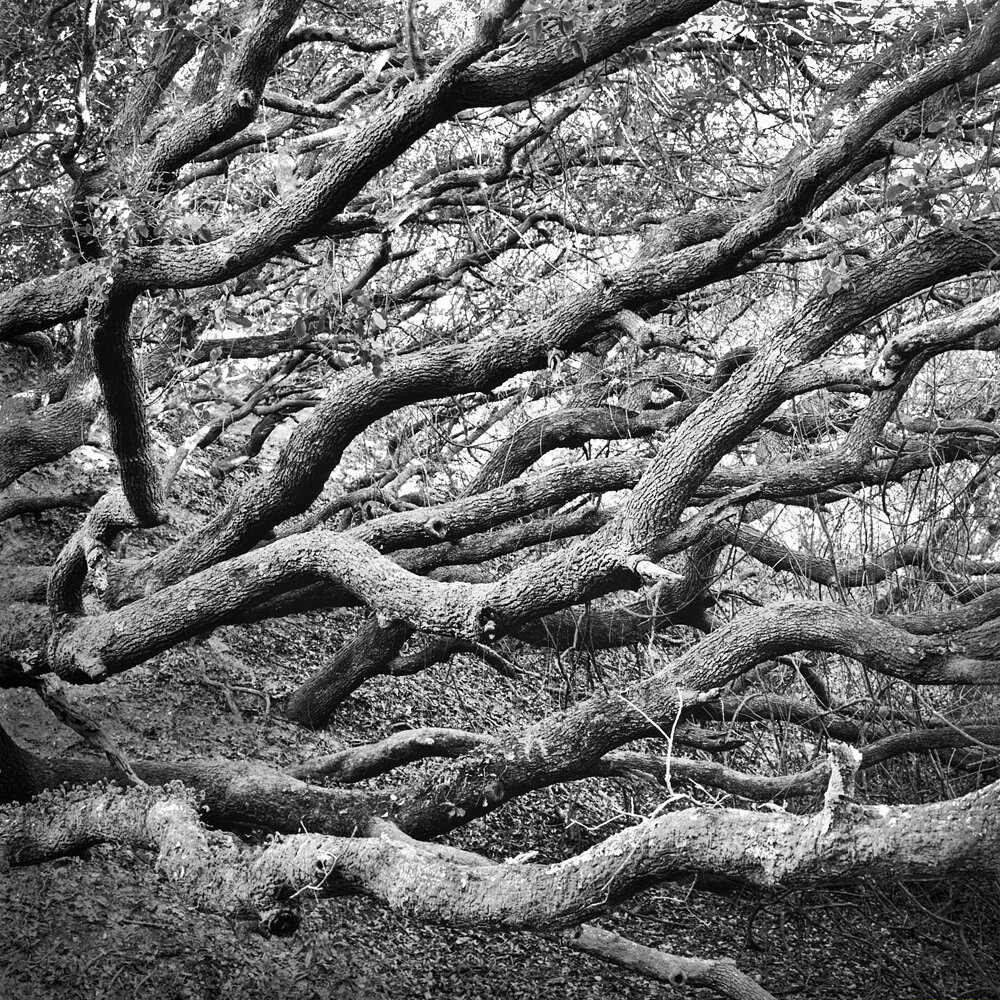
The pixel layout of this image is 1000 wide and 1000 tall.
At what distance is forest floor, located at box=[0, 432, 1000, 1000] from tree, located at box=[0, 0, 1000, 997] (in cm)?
52

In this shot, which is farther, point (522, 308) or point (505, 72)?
point (522, 308)

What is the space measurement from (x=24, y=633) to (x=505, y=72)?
447cm

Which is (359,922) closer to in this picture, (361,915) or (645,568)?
(361,915)

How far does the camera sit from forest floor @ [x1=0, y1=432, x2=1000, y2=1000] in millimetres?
5008

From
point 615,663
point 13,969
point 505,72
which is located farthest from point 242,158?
point 13,969

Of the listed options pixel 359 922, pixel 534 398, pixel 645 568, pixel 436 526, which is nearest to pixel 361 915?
pixel 359 922

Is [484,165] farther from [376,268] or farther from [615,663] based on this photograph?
[615,663]

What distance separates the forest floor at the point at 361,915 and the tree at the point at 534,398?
524mm

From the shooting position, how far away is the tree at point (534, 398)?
4113 millimetres

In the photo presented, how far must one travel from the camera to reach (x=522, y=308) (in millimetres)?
7242

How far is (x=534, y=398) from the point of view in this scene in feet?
23.4

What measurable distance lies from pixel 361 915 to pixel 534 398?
353cm

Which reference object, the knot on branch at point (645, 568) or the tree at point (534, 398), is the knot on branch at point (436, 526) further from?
the knot on branch at point (645, 568)

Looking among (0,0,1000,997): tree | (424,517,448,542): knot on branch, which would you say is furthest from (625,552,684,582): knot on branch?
Answer: (424,517,448,542): knot on branch
